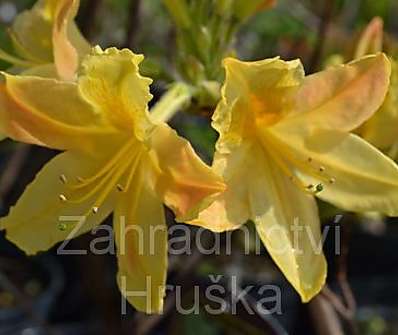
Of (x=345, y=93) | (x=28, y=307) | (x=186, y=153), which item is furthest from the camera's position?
(x=28, y=307)

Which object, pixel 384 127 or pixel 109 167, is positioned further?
pixel 384 127

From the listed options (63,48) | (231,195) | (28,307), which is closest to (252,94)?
(231,195)

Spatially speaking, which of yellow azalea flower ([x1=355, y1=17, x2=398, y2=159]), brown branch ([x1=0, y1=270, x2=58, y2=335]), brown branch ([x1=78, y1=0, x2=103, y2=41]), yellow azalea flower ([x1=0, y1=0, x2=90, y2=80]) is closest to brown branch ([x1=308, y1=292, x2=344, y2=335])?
yellow azalea flower ([x1=355, y1=17, x2=398, y2=159])

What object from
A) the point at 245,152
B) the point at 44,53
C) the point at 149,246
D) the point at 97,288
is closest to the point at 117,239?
the point at 149,246

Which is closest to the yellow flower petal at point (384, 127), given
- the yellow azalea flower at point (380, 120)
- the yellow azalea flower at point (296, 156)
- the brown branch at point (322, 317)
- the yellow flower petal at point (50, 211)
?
the yellow azalea flower at point (380, 120)

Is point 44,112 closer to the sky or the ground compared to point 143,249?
closer to the sky

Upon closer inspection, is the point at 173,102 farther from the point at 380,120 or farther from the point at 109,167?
the point at 380,120
